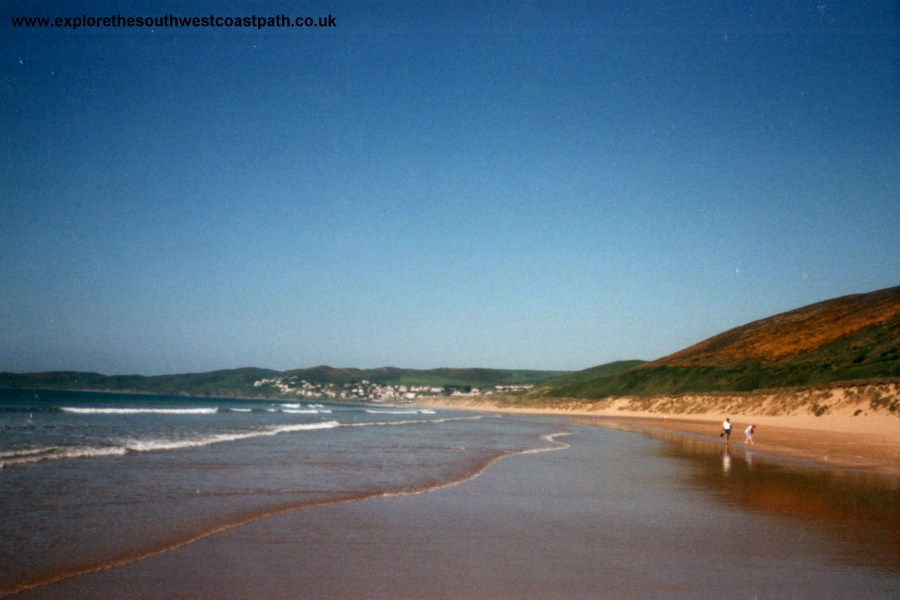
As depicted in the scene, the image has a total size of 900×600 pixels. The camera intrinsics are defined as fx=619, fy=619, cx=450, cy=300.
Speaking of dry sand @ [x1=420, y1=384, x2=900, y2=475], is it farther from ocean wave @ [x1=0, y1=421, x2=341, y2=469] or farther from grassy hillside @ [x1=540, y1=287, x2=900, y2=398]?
ocean wave @ [x1=0, y1=421, x2=341, y2=469]

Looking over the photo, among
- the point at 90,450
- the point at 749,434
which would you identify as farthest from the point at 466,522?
the point at 749,434

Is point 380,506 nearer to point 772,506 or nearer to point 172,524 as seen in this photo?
point 172,524

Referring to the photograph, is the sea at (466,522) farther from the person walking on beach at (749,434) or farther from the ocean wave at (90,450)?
the person walking on beach at (749,434)

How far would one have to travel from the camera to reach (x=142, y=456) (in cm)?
1938

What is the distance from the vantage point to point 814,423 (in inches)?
1635

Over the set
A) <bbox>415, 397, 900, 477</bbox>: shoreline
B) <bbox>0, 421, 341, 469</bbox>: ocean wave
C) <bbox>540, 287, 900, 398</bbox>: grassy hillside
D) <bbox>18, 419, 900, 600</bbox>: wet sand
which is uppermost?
<bbox>540, 287, 900, 398</bbox>: grassy hillside

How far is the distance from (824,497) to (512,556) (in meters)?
8.94

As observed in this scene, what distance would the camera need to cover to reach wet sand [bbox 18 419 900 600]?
6.89 m

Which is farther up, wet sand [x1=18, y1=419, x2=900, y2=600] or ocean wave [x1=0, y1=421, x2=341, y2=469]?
wet sand [x1=18, y1=419, x2=900, y2=600]

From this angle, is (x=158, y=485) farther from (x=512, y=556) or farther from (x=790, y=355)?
(x=790, y=355)

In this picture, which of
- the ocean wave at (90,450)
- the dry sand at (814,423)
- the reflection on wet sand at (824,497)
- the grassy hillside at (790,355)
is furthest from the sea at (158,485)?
the grassy hillside at (790,355)

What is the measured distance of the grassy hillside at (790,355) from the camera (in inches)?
2179

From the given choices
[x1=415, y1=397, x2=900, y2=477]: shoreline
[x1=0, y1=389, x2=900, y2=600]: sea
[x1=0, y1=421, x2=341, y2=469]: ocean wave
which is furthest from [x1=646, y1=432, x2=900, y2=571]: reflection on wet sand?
[x1=0, y1=421, x2=341, y2=469]: ocean wave

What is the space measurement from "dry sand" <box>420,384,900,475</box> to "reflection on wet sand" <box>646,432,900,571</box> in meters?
2.74
